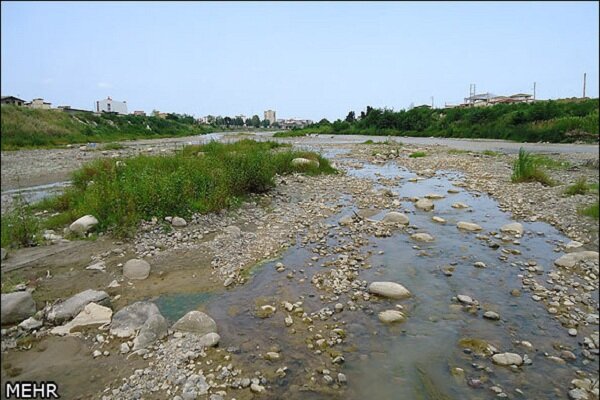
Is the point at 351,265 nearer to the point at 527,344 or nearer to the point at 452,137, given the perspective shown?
the point at 527,344

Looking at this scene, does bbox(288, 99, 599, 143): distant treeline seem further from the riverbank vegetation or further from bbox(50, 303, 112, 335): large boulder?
bbox(50, 303, 112, 335): large boulder

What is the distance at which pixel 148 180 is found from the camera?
8961 mm

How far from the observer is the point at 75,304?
4.80 metres

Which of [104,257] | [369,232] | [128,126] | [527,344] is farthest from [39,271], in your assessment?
[128,126]

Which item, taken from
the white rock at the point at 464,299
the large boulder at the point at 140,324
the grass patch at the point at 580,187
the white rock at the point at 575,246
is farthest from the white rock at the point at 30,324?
the white rock at the point at 575,246

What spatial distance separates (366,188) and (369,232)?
5.56 m

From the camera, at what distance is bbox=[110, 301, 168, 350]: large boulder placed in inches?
166

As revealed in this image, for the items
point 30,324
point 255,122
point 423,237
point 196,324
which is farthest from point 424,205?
point 255,122

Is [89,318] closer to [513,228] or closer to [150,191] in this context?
[150,191]

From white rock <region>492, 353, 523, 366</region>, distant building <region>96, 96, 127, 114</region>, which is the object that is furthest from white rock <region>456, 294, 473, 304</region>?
distant building <region>96, 96, 127, 114</region>

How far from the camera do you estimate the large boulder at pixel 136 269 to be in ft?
19.5

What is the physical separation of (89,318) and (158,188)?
14.6 feet

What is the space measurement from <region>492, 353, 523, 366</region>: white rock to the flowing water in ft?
0.30

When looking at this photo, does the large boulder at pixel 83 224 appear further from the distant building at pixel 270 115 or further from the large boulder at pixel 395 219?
the distant building at pixel 270 115
